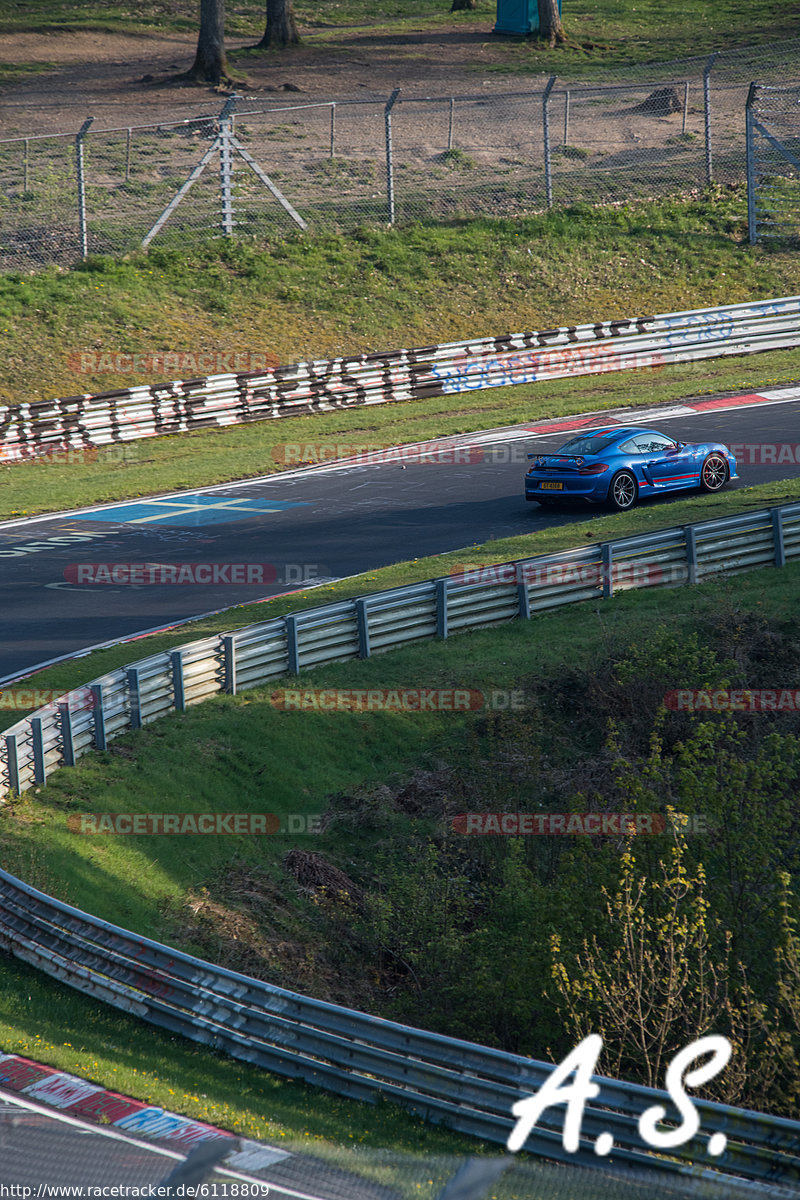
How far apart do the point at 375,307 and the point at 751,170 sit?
12886 millimetres

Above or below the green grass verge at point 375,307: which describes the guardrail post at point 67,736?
below

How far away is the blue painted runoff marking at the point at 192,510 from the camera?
76.2ft

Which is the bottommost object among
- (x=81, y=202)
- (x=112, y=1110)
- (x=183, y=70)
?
(x=112, y=1110)

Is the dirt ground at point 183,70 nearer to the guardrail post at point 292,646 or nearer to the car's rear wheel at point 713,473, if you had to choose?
the car's rear wheel at point 713,473

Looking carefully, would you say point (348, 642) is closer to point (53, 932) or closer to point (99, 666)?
point (99, 666)

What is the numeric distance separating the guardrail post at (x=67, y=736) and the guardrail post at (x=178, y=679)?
5.38 feet

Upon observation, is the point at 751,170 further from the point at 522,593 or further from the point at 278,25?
the point at 522,593

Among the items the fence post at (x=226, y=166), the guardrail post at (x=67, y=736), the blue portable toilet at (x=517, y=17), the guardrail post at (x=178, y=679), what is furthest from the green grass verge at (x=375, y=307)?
the blue portable toilet at (x=517, y=17)

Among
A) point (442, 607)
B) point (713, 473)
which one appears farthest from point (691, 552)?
point (442, 607)

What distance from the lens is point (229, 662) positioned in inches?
637

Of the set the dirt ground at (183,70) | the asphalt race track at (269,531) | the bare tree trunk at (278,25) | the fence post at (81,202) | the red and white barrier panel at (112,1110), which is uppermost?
the bare tree trunk at (278,25)

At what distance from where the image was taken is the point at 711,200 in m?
43.0

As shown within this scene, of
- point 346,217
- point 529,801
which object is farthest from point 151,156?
point 529,801

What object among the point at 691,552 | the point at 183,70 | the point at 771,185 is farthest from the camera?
the point at 183,70
